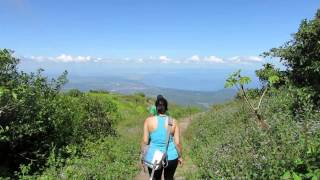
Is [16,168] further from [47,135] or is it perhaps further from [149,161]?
[149,161]

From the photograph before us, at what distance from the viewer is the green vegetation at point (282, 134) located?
26.0 ft

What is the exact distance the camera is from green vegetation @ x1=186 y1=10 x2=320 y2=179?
7.93 metres

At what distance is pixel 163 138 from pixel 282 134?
2.40 m

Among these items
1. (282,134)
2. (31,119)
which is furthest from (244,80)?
(31,119)

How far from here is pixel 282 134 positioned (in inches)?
350

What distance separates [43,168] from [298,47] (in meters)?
9.82

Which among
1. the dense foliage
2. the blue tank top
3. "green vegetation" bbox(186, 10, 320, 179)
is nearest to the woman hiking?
the blue tank top

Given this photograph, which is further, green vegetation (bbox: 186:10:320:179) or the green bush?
green vegetation (bbox: 186:10:320:179)

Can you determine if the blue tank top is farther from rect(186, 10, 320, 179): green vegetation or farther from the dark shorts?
rect(186, 10, 320, 179): green vegetation

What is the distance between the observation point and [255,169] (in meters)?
8.64

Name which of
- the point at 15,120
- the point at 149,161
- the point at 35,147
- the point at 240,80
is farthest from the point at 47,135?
the point at 149,161

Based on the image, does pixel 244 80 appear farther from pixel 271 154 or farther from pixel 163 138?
pixel 163 138

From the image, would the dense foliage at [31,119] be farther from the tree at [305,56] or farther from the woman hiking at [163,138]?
A: the tree at [305,56]

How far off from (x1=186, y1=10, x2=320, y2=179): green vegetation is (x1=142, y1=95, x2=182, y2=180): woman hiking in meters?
1.48
